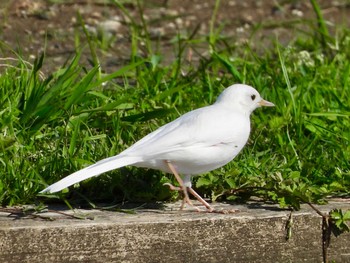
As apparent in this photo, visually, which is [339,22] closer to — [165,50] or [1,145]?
[165,50]

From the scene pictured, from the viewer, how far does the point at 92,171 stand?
4.13 metres

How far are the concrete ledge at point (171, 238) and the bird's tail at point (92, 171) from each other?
0.17 meters

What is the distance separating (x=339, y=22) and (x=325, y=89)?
2.00 m

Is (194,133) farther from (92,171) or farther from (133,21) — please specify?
(133,21)

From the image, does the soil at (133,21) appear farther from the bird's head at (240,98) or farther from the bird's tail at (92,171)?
the bird's tail at (92,171)

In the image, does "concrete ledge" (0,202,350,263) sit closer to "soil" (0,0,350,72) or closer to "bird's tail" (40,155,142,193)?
"bird's tail" (40,155,142,193)

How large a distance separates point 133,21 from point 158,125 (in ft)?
5.19

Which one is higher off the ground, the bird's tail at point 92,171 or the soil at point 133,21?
the soil at point 133,21

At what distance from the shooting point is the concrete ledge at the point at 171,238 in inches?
161

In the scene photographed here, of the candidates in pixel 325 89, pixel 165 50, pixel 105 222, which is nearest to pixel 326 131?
pixel 325 89

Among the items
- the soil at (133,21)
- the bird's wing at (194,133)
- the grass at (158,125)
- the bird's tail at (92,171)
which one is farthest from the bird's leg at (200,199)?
the soil at (133,21)

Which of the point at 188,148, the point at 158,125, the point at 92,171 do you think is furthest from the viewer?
the point at 158,125

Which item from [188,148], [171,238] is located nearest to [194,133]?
[188,148]

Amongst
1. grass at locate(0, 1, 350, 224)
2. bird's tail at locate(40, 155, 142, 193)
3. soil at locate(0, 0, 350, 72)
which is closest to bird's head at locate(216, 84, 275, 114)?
grass at locate(0, 1, 350, 224)
